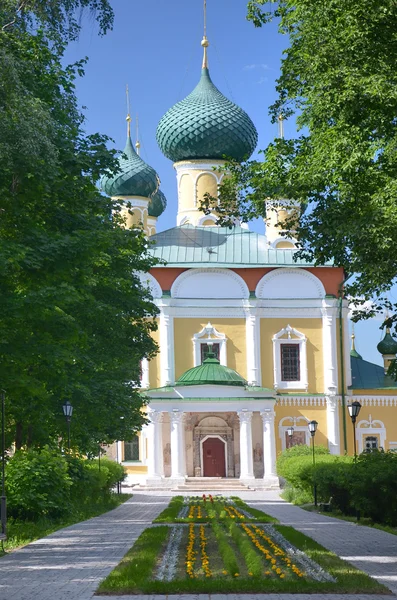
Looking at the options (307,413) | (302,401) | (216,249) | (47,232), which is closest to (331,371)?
(302,401)

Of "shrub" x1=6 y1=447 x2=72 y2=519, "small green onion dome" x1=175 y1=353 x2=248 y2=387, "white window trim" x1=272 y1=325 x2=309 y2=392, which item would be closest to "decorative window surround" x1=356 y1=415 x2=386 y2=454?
"white window trim" x1=272 y1=325 x2=309 y2=392

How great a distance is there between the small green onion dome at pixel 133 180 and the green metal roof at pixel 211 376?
9.13 m

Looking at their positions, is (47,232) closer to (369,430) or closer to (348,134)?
(348,134)

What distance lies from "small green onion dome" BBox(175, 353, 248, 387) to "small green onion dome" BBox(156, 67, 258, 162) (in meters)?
9.16

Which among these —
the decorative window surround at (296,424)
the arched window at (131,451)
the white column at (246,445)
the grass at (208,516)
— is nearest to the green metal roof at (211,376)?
the white column at (246,445)

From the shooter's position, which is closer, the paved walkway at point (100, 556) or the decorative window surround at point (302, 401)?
the paved walkway at point (100, 556)

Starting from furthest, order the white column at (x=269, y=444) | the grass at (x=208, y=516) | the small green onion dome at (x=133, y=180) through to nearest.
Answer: the small green onion dome at (x=133, y=180)
the white column at (x=269, y=444)
the grass at (x=208, y=516)

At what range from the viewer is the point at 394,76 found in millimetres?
13320

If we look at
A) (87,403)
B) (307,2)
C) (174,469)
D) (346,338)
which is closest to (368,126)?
(307,2)

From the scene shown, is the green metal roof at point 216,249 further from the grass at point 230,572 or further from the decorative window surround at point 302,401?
the grass at point 230,572

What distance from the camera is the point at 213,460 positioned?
39.8 m

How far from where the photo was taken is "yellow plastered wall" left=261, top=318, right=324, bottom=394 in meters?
40.5

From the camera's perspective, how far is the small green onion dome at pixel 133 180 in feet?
143

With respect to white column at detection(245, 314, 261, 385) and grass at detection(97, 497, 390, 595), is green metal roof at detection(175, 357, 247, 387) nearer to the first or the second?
white column at detection(245, 314, 261, 385)
